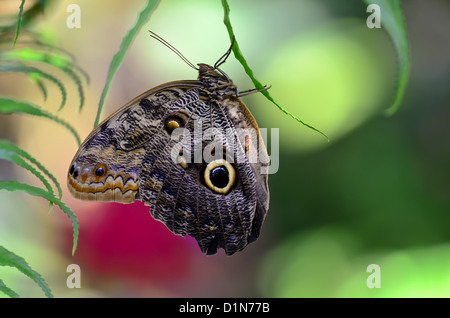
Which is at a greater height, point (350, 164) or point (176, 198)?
point (350, 164)

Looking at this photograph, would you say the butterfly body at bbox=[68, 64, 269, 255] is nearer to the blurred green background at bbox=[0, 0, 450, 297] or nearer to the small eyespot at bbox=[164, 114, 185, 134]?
the small eyespot at bbox=[164, 114, 185, 134]

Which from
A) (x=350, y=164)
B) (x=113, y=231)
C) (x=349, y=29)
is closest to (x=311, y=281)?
(x=350, y=164)

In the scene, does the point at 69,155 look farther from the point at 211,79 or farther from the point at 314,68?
the point at 211,79

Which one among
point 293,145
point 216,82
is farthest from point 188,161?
point 293,145

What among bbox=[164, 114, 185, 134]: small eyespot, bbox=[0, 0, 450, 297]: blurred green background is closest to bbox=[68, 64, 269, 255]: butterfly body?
bbox=[164, 114, 185, 134]: small eyespot

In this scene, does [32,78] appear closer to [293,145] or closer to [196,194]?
[196,194]

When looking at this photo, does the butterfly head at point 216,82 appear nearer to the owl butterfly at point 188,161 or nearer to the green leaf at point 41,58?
the owl butterfly at point 188,161
